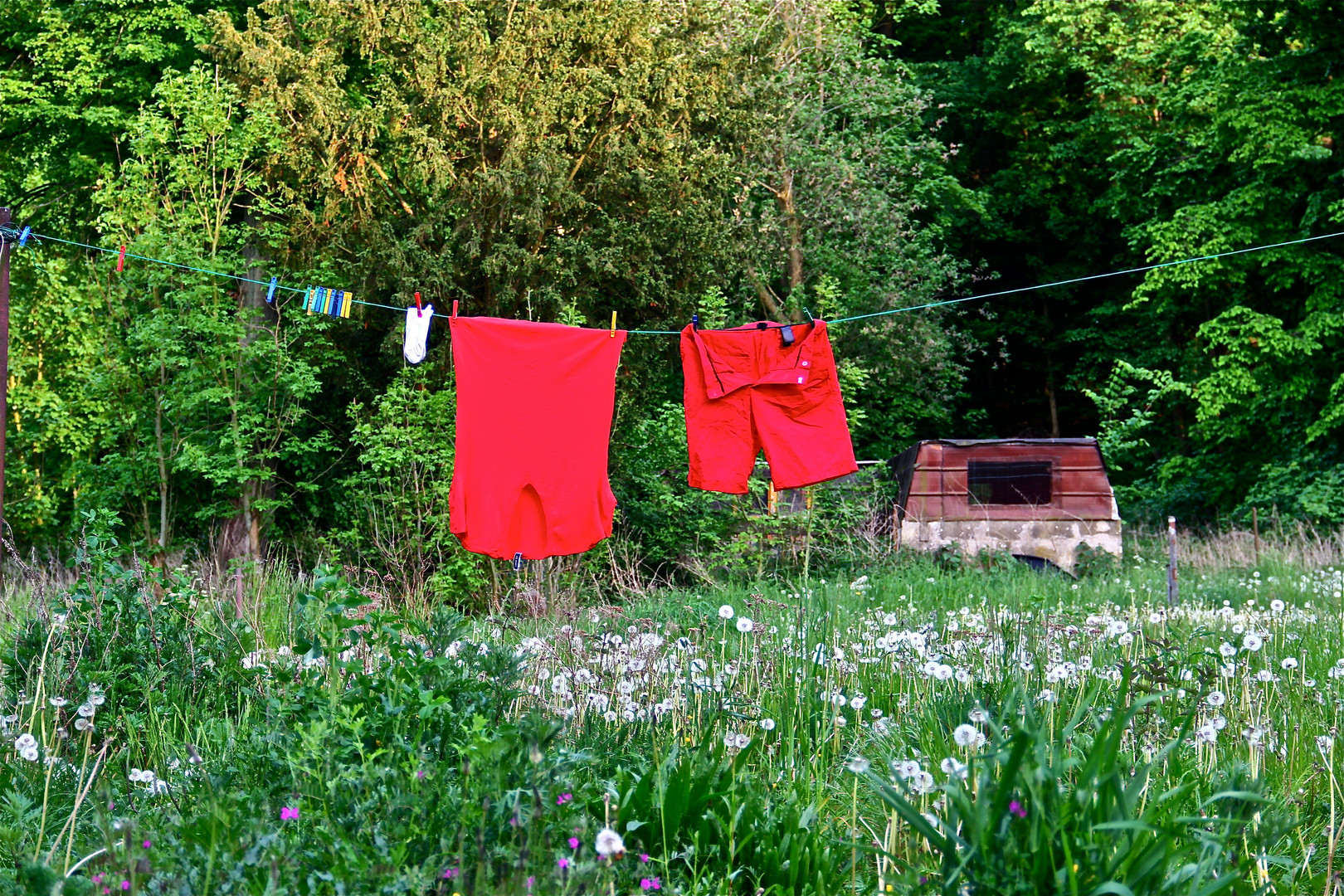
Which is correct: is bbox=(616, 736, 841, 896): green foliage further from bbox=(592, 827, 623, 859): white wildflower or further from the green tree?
the green tree

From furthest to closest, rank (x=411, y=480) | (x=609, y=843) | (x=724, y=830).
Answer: (x=411, y=480), (x=724, y=830), (x=609, y=843)

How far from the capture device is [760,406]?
6910mm

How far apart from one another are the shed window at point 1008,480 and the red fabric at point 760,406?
5.91m

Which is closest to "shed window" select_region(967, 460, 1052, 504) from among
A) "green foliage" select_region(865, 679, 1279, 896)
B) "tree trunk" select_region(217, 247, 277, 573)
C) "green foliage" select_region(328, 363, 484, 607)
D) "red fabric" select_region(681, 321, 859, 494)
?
"green foliage" select_region(328, 363, 484, 607)

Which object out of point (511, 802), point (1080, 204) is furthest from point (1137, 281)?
point (511, 802)

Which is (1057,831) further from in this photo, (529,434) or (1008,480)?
(1008,480)

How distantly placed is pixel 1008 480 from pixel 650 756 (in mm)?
10111

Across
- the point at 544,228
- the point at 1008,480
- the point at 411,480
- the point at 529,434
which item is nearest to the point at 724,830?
the point at 529,434

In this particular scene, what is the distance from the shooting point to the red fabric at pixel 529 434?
6.38 m

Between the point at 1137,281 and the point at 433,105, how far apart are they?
1384 centimetres

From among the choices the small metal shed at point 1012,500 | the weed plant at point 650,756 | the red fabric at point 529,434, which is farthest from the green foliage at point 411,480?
the weed plant at point 650,756

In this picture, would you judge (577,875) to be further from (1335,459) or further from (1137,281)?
(1137,281)

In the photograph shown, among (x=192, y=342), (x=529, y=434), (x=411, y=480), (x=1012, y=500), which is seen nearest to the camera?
(x=529, y=434)

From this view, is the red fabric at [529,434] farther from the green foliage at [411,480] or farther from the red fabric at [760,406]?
the green foliage at [411,480]
